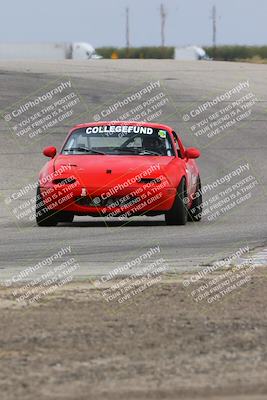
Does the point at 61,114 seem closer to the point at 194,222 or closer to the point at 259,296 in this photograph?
the point at 194,222

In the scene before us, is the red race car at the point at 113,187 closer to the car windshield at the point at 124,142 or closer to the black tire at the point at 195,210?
the car windshield at the point at 124,142

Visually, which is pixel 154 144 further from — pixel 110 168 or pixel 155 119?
pixel 155 119

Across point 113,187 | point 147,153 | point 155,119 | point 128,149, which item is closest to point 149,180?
point 113,187

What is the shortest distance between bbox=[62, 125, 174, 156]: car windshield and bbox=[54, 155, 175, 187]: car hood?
420 millimetres

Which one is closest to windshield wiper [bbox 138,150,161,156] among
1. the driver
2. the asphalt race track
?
the driver

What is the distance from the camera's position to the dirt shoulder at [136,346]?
656cm

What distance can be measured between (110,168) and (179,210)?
996 mm

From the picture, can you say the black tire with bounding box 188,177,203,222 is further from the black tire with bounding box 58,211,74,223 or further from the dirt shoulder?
the dirt shoulder

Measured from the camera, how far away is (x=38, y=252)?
1299 centimetres

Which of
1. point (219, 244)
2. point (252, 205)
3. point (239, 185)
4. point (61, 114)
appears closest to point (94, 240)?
point (219, 244)

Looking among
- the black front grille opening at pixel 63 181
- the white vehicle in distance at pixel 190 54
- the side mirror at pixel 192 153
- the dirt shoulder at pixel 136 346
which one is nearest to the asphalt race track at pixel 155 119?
the black front grille opening at pixel 63 181

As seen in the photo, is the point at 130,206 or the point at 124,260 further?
the point at 130,206

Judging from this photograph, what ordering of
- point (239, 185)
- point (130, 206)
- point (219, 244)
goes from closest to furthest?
point (219, 244) → point (130, 206) → point (239, 185)

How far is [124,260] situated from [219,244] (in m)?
1.93
